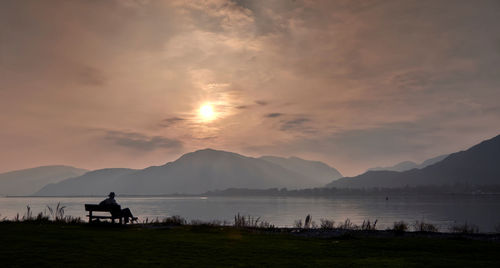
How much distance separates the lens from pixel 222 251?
16266mm

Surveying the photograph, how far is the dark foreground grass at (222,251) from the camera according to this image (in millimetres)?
13539

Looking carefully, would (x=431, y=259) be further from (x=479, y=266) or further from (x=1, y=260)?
(x=1, y=260)

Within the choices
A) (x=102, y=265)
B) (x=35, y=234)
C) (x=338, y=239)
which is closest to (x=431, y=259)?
(x=338, y=239)

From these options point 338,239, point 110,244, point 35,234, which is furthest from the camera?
point 338,239

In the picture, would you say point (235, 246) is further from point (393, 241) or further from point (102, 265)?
point (393, 241)

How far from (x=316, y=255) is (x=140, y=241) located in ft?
27.1

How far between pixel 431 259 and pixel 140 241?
12434 millimetres

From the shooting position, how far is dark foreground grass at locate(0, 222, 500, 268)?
44.4 ft

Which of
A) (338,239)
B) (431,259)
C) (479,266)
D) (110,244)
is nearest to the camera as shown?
(479,266)

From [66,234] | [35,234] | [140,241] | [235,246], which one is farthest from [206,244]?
[35,234]

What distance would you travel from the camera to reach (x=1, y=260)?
42.2 ft

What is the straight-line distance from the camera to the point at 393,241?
20.7 meters

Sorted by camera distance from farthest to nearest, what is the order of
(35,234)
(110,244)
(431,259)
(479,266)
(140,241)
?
1. (35,234)
2. (140,241)
3. (110,244)
4. (431,259)
5. (479,266)

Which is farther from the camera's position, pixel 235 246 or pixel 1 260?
pixel 235 246
